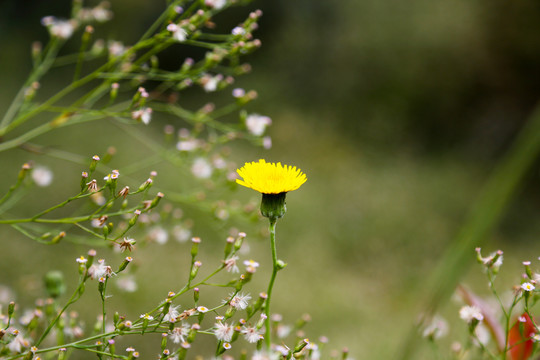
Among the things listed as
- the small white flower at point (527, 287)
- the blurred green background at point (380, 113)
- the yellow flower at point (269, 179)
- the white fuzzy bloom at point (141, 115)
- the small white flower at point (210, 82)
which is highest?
the small white flower at point (210, 82)

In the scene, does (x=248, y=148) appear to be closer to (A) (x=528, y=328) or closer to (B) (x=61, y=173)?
(B) (x=61, y=173)

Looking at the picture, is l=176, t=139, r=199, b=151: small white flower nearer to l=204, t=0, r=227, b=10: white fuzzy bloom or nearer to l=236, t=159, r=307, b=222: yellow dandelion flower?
l=204, t=0, r=227, b=10: white fuzzy bloom

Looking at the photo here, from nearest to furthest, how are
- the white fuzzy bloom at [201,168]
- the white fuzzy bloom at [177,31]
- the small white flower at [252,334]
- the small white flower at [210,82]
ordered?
1. the small white flower at [252,334]
2. the white fuzzy bloom at [177,31]
3. the small white flower at [210,82]
4. the white fuzzy bloom at [201,168]

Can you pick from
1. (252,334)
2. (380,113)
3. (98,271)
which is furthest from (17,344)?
(380,113)

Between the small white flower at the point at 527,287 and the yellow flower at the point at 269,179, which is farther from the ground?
the yellow flower at the point at 269,179

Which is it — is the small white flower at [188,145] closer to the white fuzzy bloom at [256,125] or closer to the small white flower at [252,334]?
the white fuzzy bloom at [256,125]

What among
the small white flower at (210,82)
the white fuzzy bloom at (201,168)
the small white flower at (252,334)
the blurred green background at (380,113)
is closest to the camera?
the small white flower at (252,334)

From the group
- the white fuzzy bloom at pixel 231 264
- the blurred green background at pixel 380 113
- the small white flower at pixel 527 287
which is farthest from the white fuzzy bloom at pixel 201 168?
the blurred green background at pixel 380 113

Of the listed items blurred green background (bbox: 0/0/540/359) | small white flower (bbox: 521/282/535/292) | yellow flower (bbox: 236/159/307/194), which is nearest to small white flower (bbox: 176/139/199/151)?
yellow flower (bbox: 236/159/307/194)
